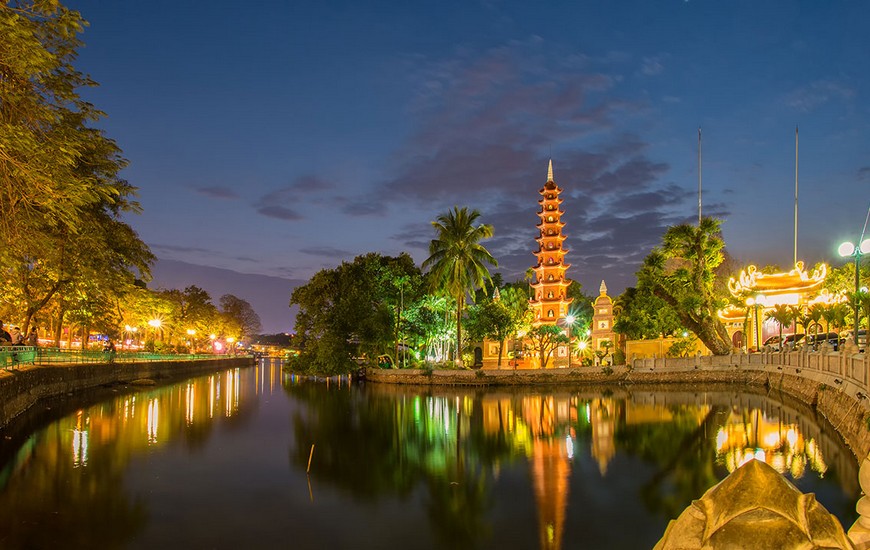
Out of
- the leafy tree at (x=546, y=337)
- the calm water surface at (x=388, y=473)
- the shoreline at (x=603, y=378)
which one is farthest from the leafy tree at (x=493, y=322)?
the calm water surface at (x=388, y=473)

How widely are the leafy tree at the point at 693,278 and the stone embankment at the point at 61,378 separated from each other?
36.5 metres

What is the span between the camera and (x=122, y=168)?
31.9 m

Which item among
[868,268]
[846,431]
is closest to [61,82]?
[846,431]

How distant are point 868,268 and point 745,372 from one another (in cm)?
1869

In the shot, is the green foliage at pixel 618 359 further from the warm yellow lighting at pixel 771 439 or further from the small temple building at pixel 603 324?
the warm yellow lighting at pixel 771 439

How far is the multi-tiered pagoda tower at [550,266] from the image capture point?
65.0 metres

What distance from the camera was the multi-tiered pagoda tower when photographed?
65.0 metres

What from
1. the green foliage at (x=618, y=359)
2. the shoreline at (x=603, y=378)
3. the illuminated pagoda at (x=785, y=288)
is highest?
the illuminated pagoda at (x=785, y=288)

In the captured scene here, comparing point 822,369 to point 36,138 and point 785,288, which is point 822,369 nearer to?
point 785,288

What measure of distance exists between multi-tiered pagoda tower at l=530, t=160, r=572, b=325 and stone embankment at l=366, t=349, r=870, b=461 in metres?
18.2

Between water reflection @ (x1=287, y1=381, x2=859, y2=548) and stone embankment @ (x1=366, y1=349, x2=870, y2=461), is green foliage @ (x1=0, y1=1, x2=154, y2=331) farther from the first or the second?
stone embankment @ (x1=366, y1=349, x2=870, y2=461)

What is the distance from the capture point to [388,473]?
16312 millimetres

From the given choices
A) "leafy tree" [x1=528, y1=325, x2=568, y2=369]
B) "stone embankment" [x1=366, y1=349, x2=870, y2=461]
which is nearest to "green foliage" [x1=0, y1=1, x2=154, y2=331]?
"stone embankment" [x1=366, y1=349, x2=870, y2=461]

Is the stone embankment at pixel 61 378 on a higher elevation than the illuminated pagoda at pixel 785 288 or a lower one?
lower
